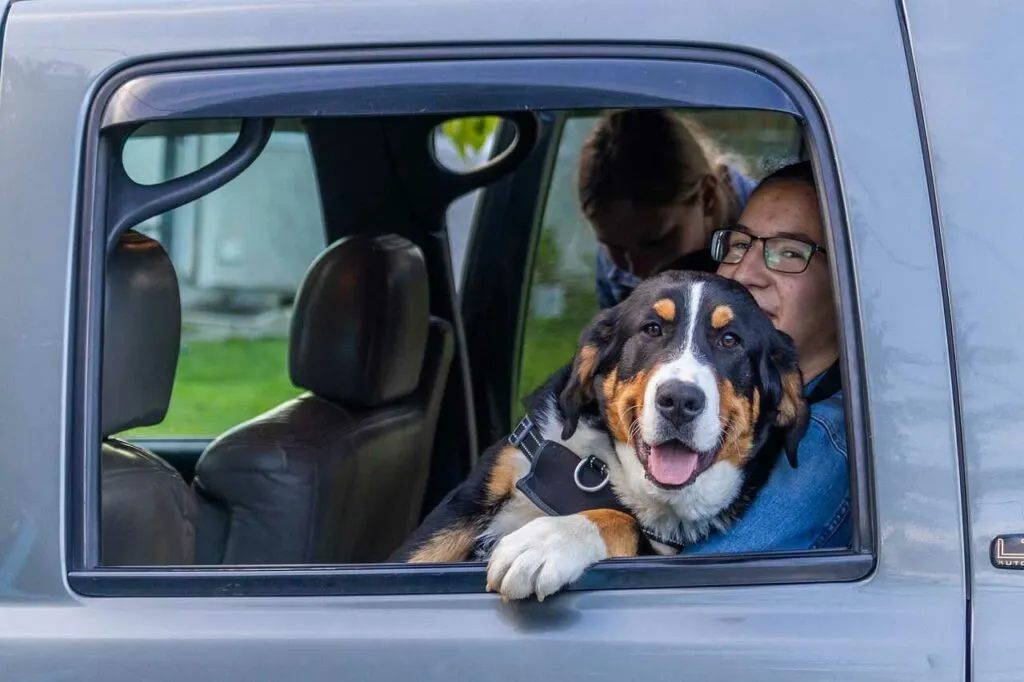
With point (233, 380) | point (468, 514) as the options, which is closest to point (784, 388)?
point (468, 514)

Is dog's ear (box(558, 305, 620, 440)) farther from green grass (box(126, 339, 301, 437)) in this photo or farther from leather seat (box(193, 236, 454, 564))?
green grass (box(126, 339, 301, 437))

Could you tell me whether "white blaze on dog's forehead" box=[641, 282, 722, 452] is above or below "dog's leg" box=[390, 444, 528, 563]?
above

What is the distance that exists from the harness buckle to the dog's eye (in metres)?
0.28

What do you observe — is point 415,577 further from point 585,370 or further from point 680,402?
point 585,370

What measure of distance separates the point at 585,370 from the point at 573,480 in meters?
0.26

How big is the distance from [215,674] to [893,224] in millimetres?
1049

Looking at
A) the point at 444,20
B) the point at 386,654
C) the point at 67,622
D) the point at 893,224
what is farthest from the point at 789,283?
the point at 67,622

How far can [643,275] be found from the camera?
387cm

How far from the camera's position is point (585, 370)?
257 cm

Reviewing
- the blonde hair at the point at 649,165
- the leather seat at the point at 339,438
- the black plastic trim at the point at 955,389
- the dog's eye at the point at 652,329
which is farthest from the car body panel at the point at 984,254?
the blonde hair at the point at 649,165

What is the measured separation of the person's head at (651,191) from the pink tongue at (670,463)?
1.49 metres

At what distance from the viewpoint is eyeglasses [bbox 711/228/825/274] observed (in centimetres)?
244

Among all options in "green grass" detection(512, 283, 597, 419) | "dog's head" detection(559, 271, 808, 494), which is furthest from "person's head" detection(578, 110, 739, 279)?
"dog's head" detection(559, 271, 808, 494)

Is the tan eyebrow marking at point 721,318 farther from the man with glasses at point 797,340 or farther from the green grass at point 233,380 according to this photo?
the green grass at point 233,380
